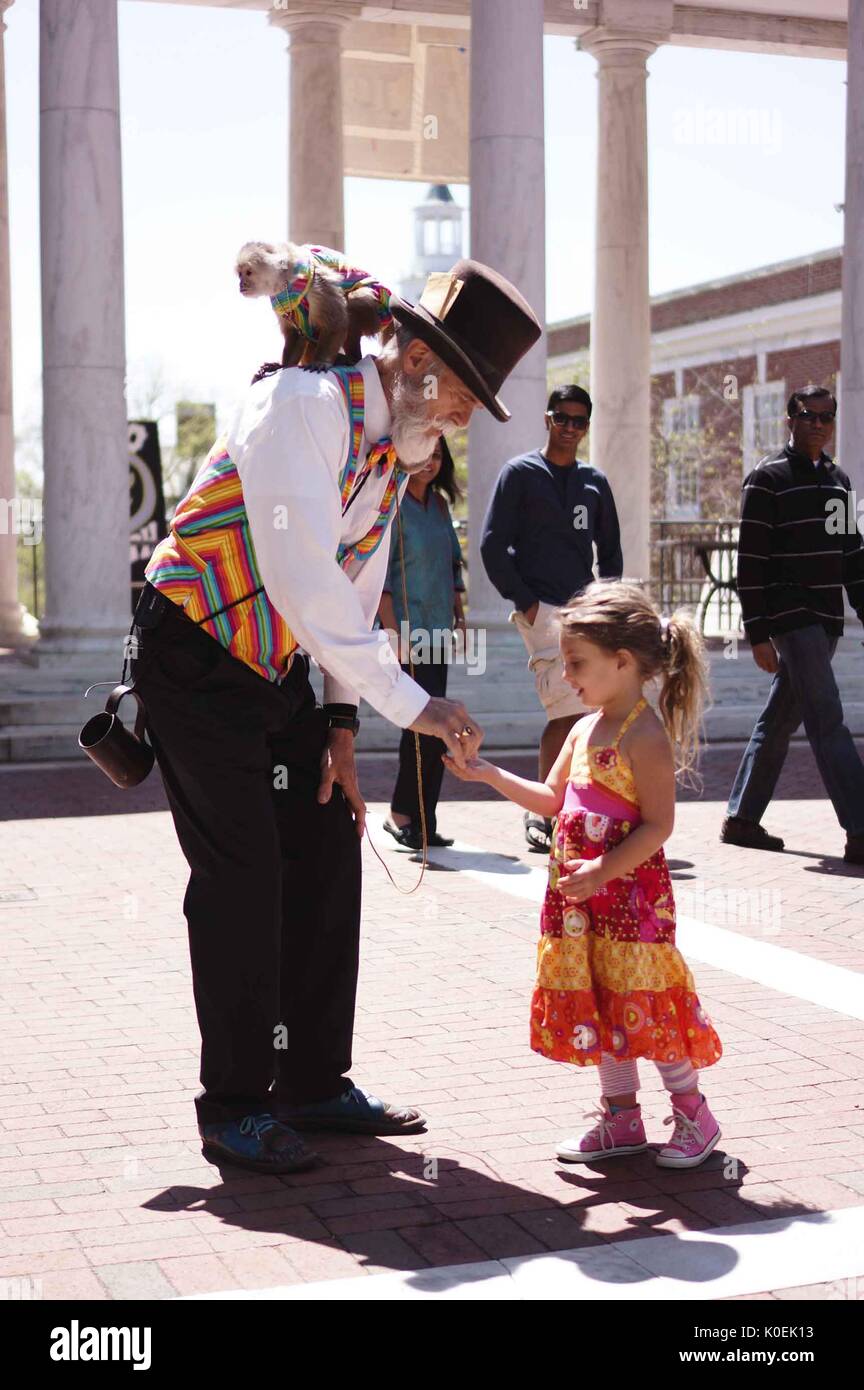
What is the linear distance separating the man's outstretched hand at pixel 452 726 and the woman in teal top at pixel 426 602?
4.49 meters

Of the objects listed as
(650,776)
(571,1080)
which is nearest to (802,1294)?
(650,776)

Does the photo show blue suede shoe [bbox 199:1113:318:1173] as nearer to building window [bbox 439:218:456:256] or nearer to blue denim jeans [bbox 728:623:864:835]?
blue denim jeans [bbox 728:623:864:835]

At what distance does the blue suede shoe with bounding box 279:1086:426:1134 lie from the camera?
14.9ft

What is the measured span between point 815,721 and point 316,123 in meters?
12.5

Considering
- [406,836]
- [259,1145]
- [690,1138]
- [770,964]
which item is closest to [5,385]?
[406,836]

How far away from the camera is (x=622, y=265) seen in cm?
1942

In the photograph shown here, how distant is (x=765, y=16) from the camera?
2052 centimetres

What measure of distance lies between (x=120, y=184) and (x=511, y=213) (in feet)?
9.40

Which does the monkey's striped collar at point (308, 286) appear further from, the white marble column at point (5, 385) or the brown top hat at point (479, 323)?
the white marble column at point (5, 385)

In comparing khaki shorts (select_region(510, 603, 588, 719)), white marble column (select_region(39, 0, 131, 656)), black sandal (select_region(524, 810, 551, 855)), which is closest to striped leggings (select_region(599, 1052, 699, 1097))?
khaki shorts (select_region(510, 603, 588, 719))

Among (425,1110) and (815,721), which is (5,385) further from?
(425,1110)

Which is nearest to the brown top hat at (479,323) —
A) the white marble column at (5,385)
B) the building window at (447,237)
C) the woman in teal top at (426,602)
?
the woman in teal top at (426,602)

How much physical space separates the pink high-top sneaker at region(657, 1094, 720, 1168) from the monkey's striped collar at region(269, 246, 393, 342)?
6.41ft
